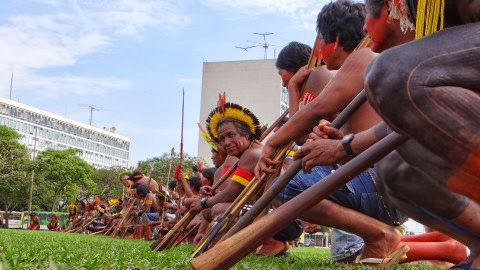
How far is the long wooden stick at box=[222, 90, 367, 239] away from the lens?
286cm

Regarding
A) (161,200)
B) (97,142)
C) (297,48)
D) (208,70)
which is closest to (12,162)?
(208,70)

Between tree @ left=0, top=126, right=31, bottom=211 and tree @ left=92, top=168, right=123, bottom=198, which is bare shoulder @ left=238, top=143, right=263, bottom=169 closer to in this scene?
tree @ left=0, top=126, right=31, bottom=211

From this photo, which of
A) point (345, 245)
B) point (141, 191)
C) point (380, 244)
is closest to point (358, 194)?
point (380, 244)

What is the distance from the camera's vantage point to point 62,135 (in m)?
105

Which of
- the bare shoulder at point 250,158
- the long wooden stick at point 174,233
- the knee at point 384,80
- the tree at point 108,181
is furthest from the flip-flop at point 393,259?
the tree at point 108,181

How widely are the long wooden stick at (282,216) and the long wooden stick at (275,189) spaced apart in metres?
0.53

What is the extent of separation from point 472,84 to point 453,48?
12cm

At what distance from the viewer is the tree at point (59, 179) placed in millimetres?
55688

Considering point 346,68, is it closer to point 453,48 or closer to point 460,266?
point 460,266

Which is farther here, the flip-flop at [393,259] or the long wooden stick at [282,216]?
the flip-flop at [393,259]

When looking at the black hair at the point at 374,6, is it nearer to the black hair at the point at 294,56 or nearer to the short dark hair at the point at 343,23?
the short dark hair at the point at 343,23

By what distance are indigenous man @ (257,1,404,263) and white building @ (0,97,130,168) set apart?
283ft

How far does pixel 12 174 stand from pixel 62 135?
55.7 m

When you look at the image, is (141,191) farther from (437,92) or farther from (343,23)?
(437,92)
